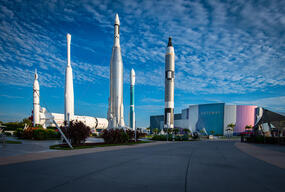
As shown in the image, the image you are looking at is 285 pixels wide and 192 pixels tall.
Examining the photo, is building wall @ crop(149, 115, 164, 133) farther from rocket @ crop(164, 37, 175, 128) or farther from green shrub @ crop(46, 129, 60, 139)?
green shrub @ crop(46, 129, 60, 139)

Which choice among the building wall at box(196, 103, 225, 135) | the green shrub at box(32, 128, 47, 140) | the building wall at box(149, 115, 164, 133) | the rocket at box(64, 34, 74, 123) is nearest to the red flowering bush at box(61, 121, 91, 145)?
the green shrub at box(32, 128, 47, 140)

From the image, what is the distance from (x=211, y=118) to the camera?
95438 millimetres

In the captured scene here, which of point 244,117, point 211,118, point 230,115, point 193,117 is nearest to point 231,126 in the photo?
point 230,115

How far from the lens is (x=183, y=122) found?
370 ft

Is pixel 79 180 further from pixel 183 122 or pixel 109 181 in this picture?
pixel 183 122

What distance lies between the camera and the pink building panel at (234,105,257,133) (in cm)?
9050

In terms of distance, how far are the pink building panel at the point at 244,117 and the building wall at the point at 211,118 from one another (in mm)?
6901

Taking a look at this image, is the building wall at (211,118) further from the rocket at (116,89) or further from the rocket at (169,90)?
the rocket at (116,89)

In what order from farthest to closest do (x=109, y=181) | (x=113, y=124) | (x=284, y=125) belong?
(x=113, y=124) → (x=284, y=125) → (x=109, y=181)

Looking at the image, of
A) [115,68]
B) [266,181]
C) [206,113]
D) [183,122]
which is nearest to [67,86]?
[115,68]

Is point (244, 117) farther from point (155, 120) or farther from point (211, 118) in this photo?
point (155, 120)

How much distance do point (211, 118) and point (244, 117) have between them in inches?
564

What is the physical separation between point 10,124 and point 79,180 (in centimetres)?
4914

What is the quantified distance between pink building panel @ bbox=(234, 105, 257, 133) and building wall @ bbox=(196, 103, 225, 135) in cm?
690
